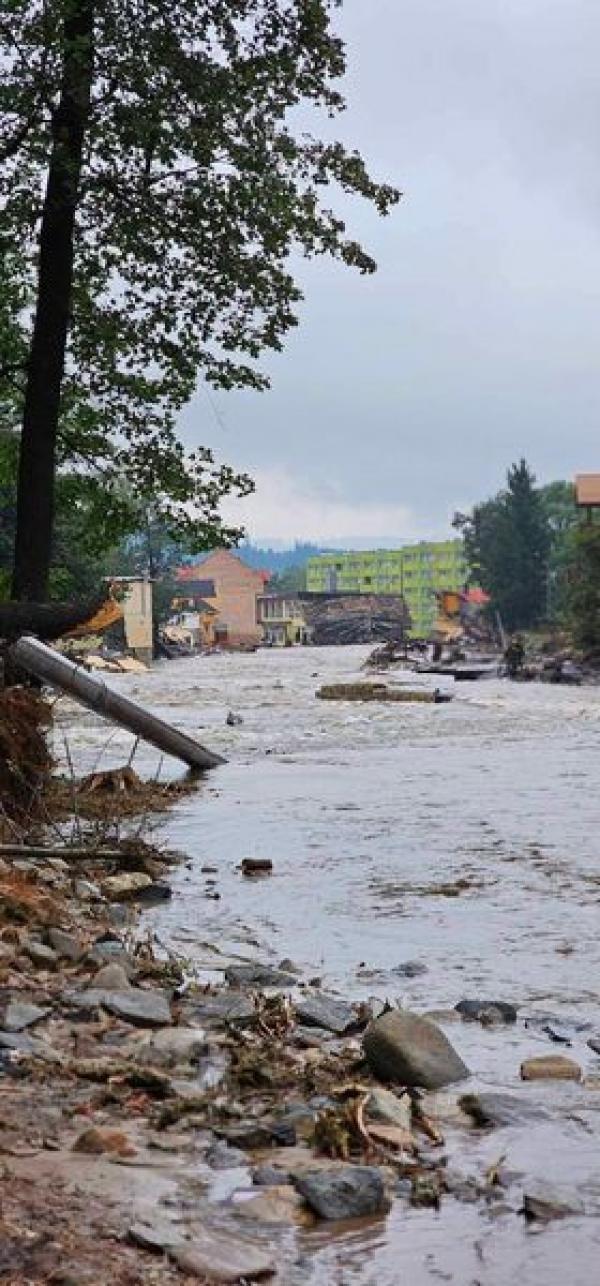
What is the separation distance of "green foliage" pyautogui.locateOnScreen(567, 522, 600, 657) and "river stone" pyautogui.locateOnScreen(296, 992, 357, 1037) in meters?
60.5

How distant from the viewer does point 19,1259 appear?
3.65m

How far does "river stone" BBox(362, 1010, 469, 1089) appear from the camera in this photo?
6.02 meters

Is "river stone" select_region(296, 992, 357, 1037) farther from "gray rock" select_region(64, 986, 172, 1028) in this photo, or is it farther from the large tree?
the large tree

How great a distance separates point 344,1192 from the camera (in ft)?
14.9

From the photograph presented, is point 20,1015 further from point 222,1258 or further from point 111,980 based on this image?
point 222,1258

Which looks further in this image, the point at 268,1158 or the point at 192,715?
the point at 192,715

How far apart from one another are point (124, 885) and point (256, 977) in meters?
3.42

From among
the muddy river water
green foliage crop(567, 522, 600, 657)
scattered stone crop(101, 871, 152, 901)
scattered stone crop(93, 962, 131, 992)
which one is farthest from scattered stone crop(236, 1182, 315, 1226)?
green foliage crop(567, 522, 600, 657)

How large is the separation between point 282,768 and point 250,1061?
17608 millimetres

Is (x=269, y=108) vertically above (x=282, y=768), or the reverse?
(x=269, y=108)

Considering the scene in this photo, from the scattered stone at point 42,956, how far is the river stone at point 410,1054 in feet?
7.67

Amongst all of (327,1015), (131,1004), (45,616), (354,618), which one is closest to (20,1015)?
(131,1004)

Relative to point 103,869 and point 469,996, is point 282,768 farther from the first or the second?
point 469,996

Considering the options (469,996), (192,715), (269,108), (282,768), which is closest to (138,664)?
(192,715)
